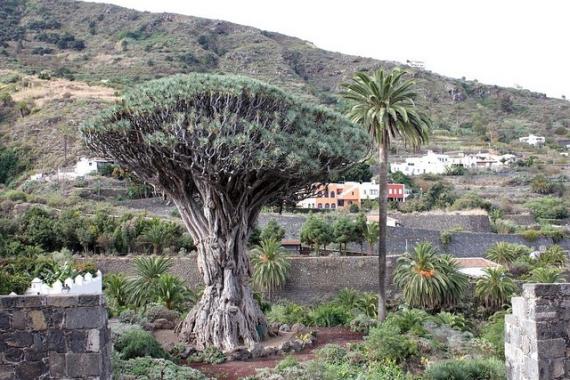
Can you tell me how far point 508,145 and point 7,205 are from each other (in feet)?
188

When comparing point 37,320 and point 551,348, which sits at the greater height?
point 37,320

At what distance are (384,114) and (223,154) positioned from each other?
23.7 feet

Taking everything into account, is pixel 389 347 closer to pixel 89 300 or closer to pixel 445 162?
pixel 89 300

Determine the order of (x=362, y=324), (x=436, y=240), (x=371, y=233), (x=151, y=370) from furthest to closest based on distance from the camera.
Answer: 1. (x=436, y=240)
2. (x=371, y=233)
3. (x=362, y=324)
4. (x=151, y=370)

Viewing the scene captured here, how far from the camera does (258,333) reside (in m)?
17.9

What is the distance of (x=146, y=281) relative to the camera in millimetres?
23266

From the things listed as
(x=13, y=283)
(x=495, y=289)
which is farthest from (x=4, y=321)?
(x=495, y=289)

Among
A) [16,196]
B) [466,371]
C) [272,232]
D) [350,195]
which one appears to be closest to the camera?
[466,371]

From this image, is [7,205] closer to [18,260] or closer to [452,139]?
[18,260]

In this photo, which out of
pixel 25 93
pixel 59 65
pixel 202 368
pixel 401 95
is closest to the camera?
pixel 202 368

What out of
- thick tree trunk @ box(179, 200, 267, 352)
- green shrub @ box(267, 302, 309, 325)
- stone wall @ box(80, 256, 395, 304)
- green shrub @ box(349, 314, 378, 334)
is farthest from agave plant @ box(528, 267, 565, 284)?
thick tree trunk @ box(179, 200, 267, 352)

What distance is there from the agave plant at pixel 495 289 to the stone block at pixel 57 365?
21.4m

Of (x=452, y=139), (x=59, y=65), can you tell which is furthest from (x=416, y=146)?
(x=59, y=65)

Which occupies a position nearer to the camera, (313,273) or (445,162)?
(313,273)
